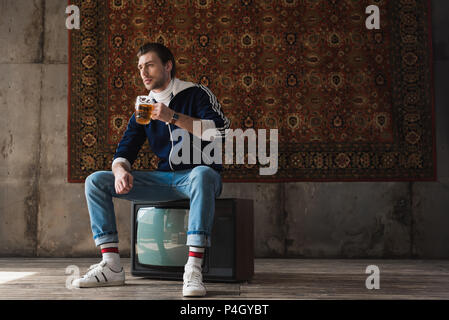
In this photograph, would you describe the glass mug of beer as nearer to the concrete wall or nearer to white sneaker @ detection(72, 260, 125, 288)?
white sneaker @ detection(72, 260, 125, 288)

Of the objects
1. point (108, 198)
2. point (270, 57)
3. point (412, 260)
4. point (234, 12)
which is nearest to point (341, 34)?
point (270, 57)

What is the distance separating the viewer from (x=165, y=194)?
2.12 metres

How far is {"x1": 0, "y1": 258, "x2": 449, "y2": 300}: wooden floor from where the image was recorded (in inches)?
71.9

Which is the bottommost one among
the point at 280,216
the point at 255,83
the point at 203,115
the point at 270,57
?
the point at 280,216

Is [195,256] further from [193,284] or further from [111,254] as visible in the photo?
[111,254]

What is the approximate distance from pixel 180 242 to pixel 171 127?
1.88ft

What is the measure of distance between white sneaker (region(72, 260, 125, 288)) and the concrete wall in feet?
4.96

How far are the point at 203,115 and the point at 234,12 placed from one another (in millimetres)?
1815

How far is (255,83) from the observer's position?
11.6ft

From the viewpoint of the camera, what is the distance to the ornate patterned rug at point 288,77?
345cm

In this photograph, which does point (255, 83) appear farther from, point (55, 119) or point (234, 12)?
point (55, 119)

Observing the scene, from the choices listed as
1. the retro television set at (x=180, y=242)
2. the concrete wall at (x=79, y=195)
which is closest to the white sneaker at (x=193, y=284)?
the retro television set at (x=180, y=242)
